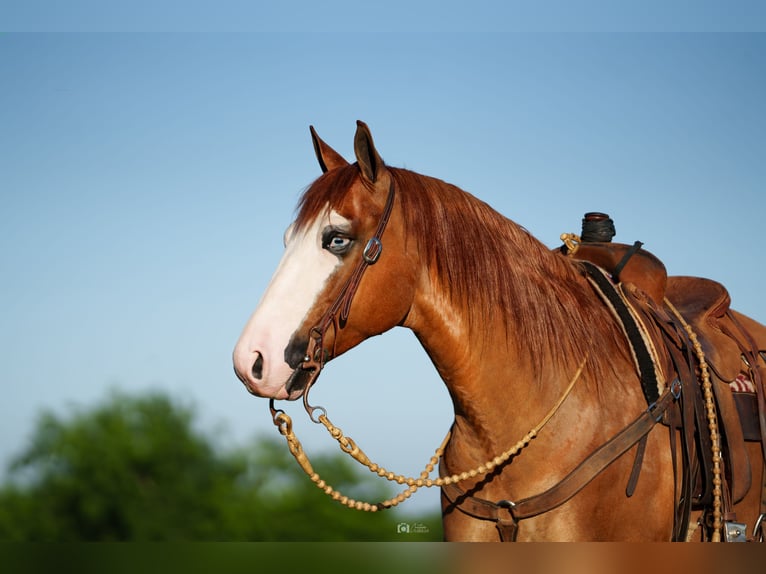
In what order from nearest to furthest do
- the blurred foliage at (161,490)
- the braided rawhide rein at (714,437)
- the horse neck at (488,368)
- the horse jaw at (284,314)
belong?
1. the horse jaw at (284,314)
2. the horse neck at (488,368)
3. the braided rawhide rein at (714,437)
4. the blurred foliage at (161,490)

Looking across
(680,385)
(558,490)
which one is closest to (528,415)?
(558,490)

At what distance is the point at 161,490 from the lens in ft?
76.4

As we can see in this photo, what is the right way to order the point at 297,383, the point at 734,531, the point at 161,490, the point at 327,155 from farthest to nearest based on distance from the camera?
the point at 161,490 < the point at 327,155 < the point at 734,531 < the point at 297,383

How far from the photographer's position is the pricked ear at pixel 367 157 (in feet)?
10.5

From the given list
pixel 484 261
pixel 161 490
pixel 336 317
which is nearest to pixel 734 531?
pixel 484 261

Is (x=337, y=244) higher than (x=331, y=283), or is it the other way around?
(x=337, y=244)

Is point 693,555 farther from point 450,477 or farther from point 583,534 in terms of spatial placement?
point 450,477

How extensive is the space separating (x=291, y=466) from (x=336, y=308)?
66.4 feet

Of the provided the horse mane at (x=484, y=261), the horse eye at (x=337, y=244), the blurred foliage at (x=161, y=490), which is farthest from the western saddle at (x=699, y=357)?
the blurred foliage at (x=161, y=490)

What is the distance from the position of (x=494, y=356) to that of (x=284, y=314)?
0.95m

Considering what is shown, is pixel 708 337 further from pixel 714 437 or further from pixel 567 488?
pixel 567 488

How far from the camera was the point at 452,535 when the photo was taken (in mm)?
3514

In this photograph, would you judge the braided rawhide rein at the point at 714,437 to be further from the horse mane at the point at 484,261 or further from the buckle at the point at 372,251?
the buckle at the point at 372,251

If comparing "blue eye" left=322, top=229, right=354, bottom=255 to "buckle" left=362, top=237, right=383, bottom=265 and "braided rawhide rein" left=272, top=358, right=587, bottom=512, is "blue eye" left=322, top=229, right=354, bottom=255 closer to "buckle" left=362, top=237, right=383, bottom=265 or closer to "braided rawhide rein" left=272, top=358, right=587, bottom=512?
"buckle" left=362, top=237, right=383, bottom=265
